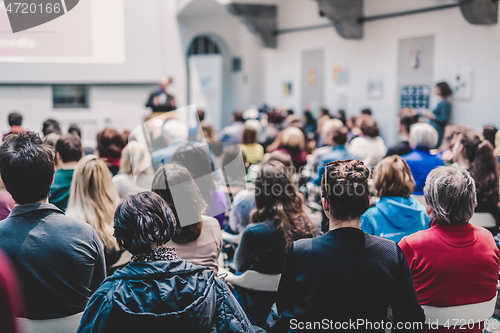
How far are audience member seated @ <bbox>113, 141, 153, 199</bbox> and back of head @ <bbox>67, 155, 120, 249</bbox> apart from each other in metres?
0.75

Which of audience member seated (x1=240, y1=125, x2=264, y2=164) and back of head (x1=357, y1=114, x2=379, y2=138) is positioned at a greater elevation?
back of head (x1=357, y1=114, x2=379, y2=138)

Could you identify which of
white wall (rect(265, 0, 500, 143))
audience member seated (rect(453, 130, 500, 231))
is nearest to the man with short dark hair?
audience member seated (rect(453, 130, 500, 231))

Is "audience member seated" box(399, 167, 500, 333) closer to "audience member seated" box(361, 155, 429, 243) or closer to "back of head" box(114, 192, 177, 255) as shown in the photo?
"audience member seated" box(361, 155, 429, 243)

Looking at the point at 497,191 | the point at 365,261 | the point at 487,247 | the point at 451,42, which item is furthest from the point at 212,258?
the point at 451,42

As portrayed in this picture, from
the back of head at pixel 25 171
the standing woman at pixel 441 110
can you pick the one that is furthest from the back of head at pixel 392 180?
the standing woman at pixel 441 110

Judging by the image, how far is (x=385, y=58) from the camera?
902cm

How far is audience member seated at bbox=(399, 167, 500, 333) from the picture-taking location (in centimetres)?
191

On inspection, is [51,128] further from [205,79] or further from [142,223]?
[205,79]

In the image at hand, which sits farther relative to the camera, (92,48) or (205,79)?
(205,79)

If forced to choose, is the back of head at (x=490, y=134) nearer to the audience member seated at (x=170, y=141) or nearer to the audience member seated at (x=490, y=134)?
the audience member seated at (x=490, y=134)

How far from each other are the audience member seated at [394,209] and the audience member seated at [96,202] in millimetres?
1433

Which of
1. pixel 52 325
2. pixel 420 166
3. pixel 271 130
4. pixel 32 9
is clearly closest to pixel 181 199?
pixel 52 325

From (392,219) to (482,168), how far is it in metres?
1.08

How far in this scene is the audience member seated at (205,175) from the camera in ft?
9.64
